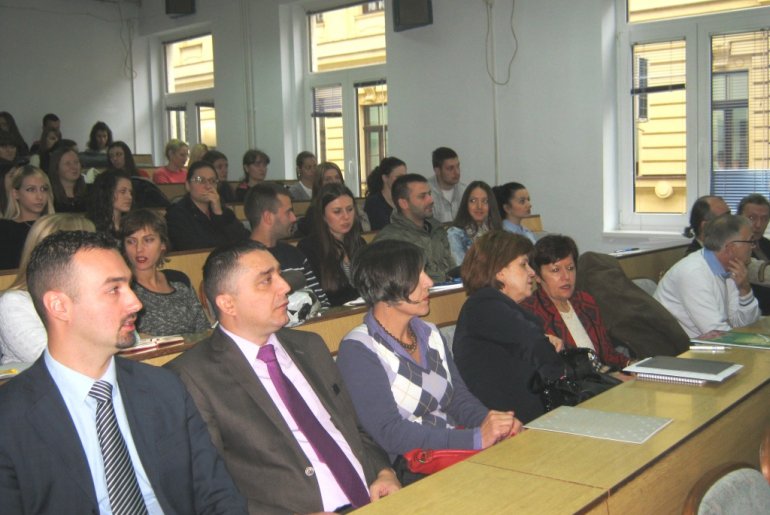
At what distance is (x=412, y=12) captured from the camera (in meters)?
8.01

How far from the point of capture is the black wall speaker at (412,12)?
800cm

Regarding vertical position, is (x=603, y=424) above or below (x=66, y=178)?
below

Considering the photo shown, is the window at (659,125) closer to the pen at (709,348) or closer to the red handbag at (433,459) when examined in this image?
the pen at (709,348)

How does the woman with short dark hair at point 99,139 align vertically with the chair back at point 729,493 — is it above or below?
above

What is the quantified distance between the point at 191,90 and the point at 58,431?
34.2ft

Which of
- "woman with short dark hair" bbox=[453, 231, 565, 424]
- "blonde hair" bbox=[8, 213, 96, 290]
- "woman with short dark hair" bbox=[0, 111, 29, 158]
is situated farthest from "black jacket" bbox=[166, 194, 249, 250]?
"woman with short dark hair" bbox=[0, 111, 29, 158]

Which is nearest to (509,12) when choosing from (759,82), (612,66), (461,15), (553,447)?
(461,15)

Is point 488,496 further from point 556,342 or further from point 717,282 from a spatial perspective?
point 717,282

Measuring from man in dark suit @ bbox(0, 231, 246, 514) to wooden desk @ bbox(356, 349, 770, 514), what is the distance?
1.65ft

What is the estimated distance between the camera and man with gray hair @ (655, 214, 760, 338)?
378 cm

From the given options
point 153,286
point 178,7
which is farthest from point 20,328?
point 178,7

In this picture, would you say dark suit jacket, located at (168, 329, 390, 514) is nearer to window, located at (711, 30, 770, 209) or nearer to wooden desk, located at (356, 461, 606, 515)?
wooden desk, located at (356, 461, 606, 515)

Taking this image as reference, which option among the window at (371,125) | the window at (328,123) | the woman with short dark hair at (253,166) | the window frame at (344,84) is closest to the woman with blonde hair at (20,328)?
the woman with short dark hair at (253,166)

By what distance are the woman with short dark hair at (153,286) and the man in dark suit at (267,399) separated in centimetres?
124
